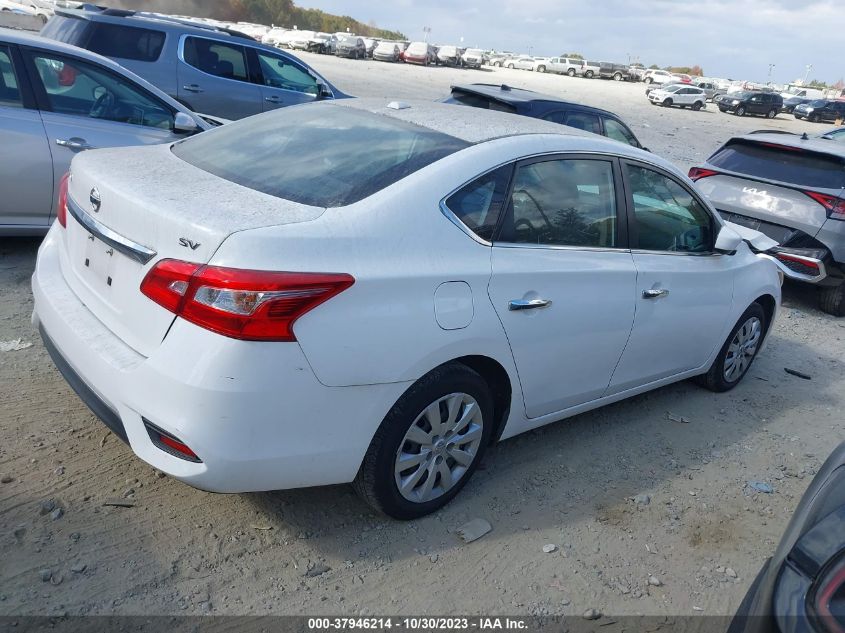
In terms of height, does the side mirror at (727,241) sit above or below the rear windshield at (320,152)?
below

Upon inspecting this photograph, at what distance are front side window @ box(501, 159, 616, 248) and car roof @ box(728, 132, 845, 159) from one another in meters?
4.29

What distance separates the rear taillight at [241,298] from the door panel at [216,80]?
320 inches

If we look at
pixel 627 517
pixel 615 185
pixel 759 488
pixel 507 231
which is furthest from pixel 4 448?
pixel 759 488

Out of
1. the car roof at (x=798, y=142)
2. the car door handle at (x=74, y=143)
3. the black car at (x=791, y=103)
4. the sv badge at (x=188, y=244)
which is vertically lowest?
the black car at (x=791, y=103)

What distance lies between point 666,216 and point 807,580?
2.64 m

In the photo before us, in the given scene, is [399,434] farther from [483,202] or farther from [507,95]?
[507,95]

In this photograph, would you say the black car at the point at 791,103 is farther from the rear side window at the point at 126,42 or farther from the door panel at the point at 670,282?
the door panel at the point at 670,282

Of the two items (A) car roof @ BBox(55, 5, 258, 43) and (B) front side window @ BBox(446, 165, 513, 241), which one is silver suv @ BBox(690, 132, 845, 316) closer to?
(B) front side window @ BBox(446, 165, 513, 241)

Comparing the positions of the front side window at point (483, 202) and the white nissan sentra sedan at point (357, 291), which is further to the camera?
the front side window at point (483, 202)

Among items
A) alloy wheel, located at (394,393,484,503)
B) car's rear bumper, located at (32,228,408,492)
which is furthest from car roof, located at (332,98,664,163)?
car's rear bumper, located at (32,228,408,492)

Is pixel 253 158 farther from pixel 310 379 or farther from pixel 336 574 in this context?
pixel 336 574

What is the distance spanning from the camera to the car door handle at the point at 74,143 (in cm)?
526

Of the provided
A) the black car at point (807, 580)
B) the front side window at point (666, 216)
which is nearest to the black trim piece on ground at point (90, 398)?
the black car at point (807, 580)

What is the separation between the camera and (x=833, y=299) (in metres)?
7.16
